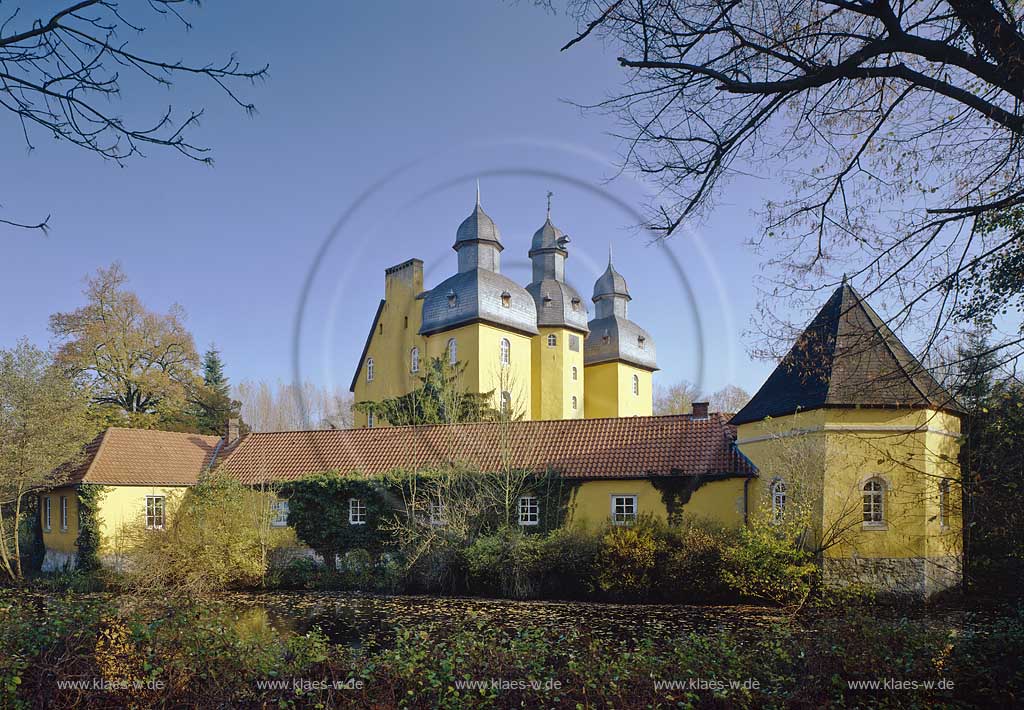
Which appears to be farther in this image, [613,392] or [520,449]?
[613,392]

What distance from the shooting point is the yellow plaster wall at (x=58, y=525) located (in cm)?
2197

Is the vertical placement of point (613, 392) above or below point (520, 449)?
above

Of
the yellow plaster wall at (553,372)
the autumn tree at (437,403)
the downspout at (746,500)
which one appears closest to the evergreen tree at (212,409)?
the autumn tree at (437,403)

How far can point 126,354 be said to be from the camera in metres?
32.7

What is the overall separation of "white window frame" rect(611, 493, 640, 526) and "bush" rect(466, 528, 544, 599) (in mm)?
2556

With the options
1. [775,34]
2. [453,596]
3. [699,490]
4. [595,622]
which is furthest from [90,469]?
[775,34]

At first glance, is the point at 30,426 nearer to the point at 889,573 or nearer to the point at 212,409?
the point at 212,409

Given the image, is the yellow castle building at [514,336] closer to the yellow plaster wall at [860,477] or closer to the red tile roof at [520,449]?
the red tile roof at [520,449]

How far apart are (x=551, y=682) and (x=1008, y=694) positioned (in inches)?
164

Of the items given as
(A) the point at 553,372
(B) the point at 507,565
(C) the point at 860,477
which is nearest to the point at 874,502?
(C) the point at 860,477

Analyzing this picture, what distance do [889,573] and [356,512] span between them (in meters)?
13.8

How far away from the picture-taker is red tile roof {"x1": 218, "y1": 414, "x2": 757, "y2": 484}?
1944cm

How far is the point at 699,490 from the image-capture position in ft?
61.2

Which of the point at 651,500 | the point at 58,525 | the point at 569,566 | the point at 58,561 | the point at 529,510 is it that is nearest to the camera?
the point at 569,566
